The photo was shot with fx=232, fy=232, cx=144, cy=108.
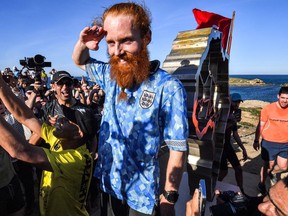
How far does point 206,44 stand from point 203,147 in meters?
1.37

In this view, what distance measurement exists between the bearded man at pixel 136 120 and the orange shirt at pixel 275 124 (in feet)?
13.4

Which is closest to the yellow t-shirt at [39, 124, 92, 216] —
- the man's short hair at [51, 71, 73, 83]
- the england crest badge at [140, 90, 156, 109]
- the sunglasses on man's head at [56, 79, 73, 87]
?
the england crest badge at [140, 90, 156, 109]

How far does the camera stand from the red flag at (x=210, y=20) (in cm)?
371

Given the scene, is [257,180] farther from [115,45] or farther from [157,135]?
[115,45]

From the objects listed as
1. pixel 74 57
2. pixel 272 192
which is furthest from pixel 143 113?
pixel 272 192

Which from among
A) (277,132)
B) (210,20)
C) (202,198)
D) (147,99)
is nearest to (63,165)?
(147,99)

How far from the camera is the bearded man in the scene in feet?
5.39

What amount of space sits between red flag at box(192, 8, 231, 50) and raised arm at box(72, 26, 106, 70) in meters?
2.30

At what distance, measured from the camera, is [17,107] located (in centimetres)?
210

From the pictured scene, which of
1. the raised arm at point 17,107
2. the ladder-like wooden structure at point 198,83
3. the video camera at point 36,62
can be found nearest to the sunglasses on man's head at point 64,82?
the video camera at point 36,62

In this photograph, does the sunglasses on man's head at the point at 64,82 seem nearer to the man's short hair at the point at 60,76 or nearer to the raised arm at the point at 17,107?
the man's short hair at the point at 60,76

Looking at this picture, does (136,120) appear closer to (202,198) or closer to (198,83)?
(202,198)

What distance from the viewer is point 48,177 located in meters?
2.38

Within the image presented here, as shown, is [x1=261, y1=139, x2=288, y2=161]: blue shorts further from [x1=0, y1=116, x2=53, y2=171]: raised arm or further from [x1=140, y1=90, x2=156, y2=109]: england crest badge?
[x1=0, y1=116, x2=53, y2=171]: raised arm
